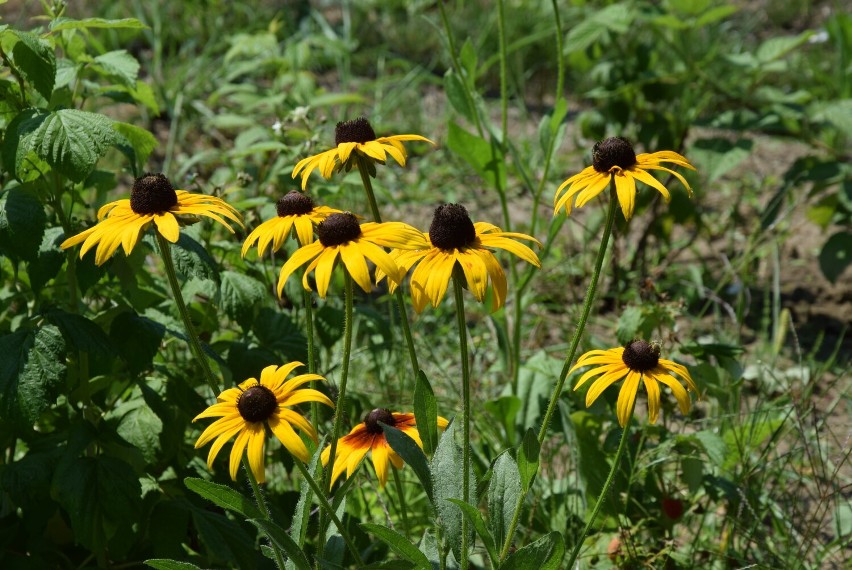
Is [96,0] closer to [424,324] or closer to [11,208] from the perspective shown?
[424,324]

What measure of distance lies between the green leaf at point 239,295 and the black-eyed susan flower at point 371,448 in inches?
16.9

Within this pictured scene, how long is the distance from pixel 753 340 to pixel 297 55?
2132 millimetres

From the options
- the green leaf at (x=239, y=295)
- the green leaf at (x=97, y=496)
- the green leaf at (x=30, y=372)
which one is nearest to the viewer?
the green leaf at (x=30, y=372)

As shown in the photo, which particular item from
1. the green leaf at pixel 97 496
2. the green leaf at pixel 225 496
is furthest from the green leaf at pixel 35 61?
the green leaf at pixel 225 496

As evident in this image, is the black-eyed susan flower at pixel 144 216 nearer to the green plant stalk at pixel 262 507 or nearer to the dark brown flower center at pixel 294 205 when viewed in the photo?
the dark brown flower center at pixel 294 205

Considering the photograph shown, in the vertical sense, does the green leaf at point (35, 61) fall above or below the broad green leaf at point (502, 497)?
above

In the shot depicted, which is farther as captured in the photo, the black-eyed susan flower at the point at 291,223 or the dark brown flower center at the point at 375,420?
the dark brown flower center at the point at 375,420

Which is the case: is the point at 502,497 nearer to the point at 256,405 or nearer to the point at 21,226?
the point at 256,405

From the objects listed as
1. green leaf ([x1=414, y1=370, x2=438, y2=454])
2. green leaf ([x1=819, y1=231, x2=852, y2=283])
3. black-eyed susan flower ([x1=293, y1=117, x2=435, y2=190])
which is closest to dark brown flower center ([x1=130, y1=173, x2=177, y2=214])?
black-eyed susan flower ([x1=293, y1=117, x2=435, y2=190])

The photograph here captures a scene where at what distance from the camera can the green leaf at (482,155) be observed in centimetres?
264

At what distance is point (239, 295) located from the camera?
215 centimetres

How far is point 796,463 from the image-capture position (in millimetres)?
2809

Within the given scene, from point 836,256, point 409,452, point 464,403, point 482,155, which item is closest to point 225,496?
point 409,452

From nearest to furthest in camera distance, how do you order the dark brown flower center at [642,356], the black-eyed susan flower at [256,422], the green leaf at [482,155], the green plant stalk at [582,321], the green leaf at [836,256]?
1. the black-eyed susan flower at [256,422]
2. the green plant stalk at [582,321]
3. the dark brown flower center at [642,356]
4. the green leaf at [482,155]
5. the green leaf at [836,256]
